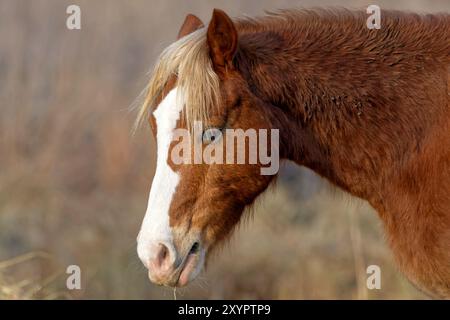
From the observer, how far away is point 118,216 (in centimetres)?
736

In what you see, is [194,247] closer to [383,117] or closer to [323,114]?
[323,114]

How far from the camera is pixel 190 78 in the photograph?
323 cm

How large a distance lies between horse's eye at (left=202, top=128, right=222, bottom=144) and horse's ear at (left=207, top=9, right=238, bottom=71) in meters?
0.25

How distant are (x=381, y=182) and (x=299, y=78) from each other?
531 mm

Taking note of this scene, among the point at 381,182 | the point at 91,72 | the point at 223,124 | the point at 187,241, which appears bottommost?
the point at 187,241

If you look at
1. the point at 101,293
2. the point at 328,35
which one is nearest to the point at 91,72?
the point at 101,293

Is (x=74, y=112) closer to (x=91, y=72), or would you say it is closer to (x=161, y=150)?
(x=91, y=72)

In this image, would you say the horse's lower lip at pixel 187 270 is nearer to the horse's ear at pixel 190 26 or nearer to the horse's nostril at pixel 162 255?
the horse's nostril at pixel 162 255

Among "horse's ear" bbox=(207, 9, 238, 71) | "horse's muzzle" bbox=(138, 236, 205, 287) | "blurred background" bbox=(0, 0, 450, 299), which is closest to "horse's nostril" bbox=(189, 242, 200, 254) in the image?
"horse's muzzle" bbox=(138, 236, 205, 287)

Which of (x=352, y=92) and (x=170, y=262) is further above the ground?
(x=352, y=92)

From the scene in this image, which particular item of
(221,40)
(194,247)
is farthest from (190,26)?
(194,247)

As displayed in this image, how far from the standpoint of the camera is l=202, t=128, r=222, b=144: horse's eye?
3.22m

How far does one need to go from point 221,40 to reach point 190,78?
19cm

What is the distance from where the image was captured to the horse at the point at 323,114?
325cm
